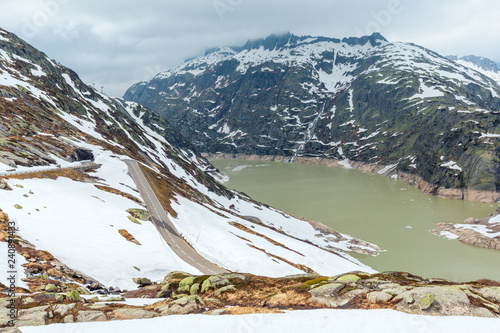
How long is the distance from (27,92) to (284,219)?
300 ft

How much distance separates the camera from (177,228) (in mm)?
44062

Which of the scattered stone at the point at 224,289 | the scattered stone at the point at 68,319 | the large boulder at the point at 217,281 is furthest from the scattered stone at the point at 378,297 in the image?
the scattered stone at the point at 68,319

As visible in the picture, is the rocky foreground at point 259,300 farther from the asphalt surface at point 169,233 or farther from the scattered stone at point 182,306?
the asphalt surface at point 169,233

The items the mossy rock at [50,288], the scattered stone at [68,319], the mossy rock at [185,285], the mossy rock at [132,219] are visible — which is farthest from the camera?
the mossy rock at [132,219]

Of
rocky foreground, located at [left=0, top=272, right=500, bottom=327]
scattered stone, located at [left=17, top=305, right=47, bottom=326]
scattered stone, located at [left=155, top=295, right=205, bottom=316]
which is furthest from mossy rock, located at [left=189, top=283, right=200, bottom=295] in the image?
scattered stone, located at [left=17, top=305, right=47, bottom=326]

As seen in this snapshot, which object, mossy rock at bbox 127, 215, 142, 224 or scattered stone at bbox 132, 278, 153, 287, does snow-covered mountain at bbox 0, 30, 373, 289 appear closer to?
mossy rock at bbox 127, 215, 142, 224

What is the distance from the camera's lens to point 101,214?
32.5m

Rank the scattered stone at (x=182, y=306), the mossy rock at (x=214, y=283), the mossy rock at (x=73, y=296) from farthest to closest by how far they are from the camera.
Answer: the mossy rock at (x=214, y=283)
the mossy rock at (x=73, y=296)
the scattered stone at (x=182, y=306)

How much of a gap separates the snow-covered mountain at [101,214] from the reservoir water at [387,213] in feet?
35.7

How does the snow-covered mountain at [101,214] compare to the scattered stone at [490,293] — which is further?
the snow-covered mountain at [101,214]

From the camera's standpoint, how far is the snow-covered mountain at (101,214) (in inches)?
918

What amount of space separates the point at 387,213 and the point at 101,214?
98.0 metres

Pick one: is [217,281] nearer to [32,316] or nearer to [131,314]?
[131,314]

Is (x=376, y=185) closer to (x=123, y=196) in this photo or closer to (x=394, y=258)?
(x=394, y=258)
